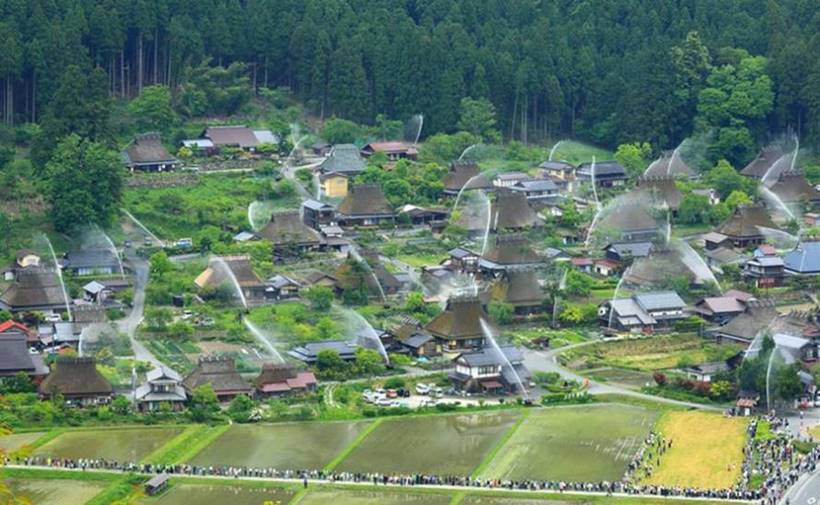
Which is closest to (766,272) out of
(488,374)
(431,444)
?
(488,374)

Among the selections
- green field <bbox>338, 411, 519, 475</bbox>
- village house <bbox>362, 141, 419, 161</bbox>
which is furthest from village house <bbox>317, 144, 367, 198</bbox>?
green field <bbox>338, 411, 519, 475</bbox>

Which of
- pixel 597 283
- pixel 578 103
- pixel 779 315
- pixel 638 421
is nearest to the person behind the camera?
pixel 638 421

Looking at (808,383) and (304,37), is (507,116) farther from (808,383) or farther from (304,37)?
(808,383)

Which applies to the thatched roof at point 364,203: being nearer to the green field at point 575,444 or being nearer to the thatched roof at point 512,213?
the thatched roof at point 512,213

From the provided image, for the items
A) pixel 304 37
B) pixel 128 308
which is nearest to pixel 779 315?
pixel 128 308

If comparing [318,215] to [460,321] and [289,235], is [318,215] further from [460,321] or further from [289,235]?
[460,321]

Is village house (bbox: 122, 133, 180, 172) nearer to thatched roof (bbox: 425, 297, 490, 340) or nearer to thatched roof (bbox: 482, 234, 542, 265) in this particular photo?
thatched roof (bbox: 482, 234, 542, 265)
